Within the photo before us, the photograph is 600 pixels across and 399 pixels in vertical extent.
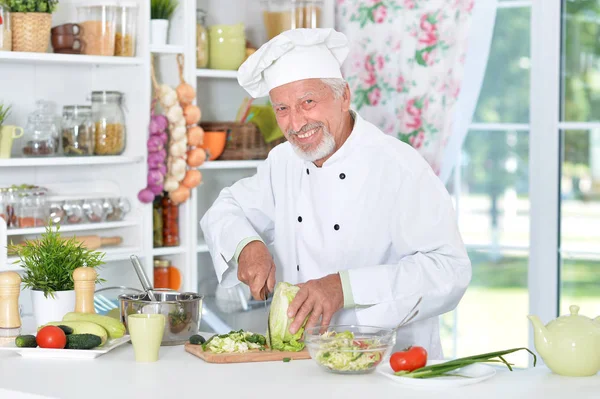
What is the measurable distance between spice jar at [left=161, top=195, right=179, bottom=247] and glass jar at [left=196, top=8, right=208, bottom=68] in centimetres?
57

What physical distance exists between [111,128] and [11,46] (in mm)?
476

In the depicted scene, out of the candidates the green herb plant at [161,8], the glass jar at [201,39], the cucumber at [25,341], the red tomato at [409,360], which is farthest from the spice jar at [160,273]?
the red tomato at [409,360]

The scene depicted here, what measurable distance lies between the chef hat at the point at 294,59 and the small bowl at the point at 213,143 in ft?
3.85

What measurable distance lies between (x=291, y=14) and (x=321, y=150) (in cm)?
154

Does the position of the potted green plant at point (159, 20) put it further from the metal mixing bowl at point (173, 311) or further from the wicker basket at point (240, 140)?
the metal mixing bowl at point (173, 311)

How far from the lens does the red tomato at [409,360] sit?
194 centimetres

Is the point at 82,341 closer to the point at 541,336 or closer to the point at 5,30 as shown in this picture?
the point at 541,336

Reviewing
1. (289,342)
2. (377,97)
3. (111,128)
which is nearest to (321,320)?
(289,342)

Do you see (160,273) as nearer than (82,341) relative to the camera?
No

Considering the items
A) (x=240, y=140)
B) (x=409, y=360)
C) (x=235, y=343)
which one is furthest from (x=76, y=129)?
(x=409, y=360)

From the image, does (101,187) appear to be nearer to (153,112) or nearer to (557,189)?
A: (153,112)

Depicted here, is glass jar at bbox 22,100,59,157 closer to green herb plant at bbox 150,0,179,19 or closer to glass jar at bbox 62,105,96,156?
glass jar at bbox 62,105,96,156

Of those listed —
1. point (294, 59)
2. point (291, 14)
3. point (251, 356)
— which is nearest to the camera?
point (251, 356)

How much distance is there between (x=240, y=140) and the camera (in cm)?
397
